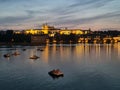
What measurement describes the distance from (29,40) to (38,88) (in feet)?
→ 332

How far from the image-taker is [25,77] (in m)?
21.9

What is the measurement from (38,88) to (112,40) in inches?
5878

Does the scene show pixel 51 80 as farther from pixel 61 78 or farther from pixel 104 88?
pixel 104 88

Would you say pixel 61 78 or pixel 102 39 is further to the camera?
pixel 102 39

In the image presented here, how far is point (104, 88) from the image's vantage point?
17859mm

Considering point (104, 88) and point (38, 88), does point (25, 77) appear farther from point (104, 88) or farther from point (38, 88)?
point (104, 88)

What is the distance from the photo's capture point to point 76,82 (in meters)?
19.7

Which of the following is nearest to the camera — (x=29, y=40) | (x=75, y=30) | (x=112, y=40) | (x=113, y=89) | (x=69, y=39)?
(x=113, y=89)

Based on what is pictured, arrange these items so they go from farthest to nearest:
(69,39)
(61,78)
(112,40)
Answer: (112,40) → (69,39) → (61,78)

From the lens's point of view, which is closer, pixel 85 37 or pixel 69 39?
pixel 69 39

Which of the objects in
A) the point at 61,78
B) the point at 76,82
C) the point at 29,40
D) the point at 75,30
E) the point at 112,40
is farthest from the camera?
the point at 75,30

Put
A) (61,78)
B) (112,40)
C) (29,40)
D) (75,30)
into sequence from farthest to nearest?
1. (75,30)
2. (112,40)
3. (29,40)
4. (61,78)

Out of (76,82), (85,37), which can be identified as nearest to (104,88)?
(76,82)

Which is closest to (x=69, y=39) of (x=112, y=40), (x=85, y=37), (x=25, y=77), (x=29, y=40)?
(x=85, y=37)
